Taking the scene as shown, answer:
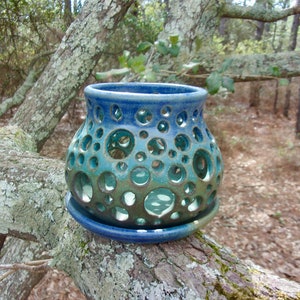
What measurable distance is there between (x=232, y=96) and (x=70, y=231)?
9444 millimetres

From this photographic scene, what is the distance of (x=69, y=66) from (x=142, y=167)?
143 centimetres

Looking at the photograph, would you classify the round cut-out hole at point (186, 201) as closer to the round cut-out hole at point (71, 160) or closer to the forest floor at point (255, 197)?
the round cut-out hole at point (71, 160)

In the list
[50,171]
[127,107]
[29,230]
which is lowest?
[29,230]

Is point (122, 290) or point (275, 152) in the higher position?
point (122, 290)

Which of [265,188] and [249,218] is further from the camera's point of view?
[265,188]

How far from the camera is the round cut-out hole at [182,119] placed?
0.86 meters

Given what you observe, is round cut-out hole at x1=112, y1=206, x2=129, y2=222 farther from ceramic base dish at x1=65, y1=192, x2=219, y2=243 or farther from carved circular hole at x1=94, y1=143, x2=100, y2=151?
carved circular hole at x1=94, y1=143, x2=100, y2=151

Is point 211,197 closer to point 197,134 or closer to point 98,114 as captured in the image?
point 197,134

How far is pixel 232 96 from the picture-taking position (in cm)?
995

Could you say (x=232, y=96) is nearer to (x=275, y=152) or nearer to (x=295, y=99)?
(x=295, y=99)

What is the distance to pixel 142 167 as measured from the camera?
805 mm

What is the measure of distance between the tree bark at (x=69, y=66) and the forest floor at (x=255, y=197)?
166 centimetres

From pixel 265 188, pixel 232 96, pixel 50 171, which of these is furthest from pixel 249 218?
pixel 232 96

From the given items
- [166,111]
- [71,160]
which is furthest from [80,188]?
[166,111]
